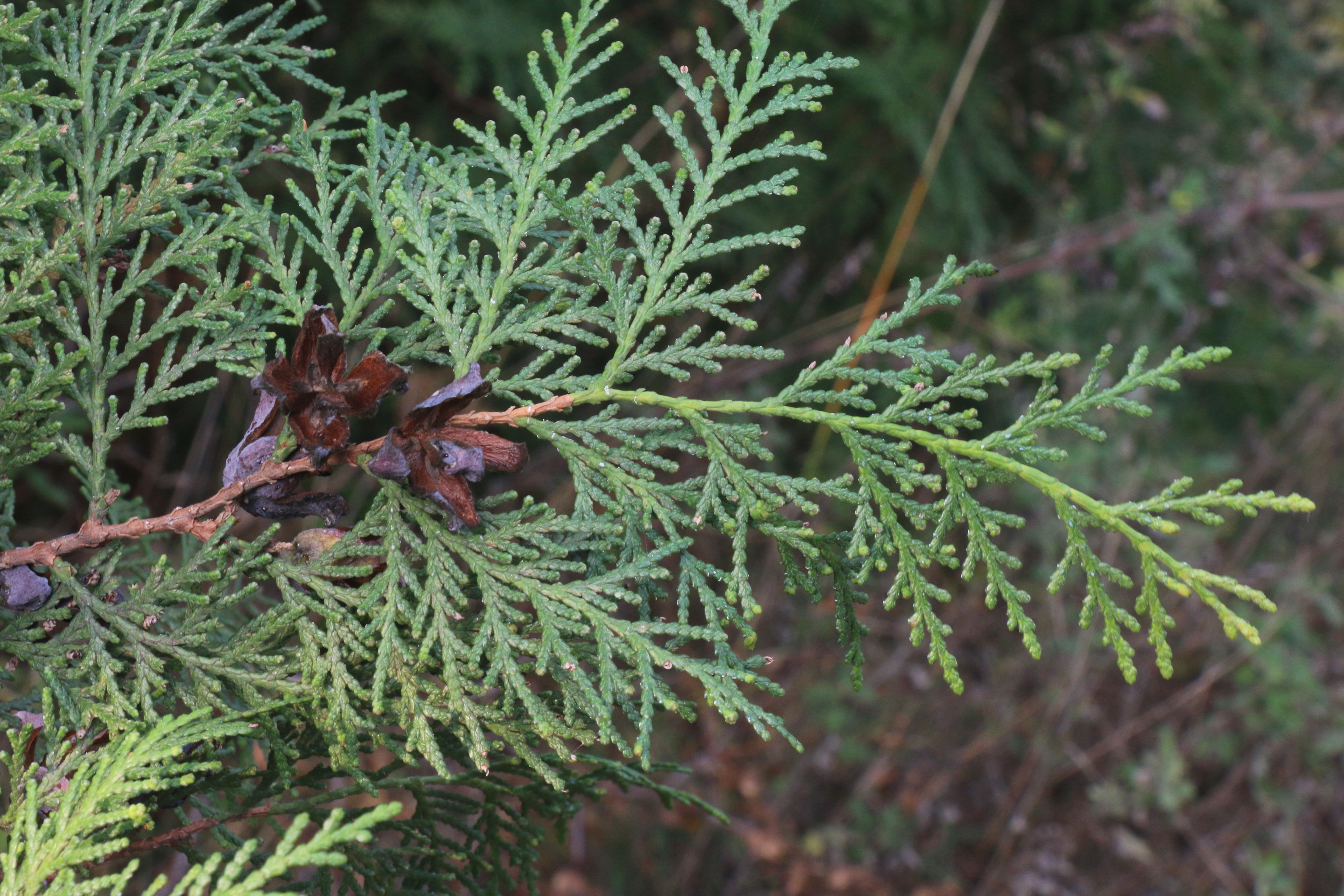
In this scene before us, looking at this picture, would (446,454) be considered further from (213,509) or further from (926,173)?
(926,173)

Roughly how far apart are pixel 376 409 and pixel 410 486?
10 centimetres

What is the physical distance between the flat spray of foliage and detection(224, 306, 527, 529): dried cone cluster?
0.12 ft

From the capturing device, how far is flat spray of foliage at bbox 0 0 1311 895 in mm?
1033

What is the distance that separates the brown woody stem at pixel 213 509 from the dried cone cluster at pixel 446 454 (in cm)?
4

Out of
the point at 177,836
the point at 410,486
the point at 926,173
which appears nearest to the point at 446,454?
the point at 410,486

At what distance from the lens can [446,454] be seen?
1050mm

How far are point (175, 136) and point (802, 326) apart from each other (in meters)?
2.67

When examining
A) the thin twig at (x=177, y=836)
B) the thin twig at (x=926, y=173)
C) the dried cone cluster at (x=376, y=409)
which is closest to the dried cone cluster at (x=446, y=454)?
the dried cone cluster at (x=376, y=409)

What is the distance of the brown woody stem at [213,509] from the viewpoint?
110 centimetres

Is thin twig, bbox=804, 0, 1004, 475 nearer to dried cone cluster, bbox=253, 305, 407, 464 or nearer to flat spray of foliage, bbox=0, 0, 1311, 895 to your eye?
flat spray of foliage, bbox=0, 0, 1311, 895

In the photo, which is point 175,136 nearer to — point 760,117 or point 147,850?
point 760,117

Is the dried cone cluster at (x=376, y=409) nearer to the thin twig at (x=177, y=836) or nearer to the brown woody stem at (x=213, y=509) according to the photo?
the brown woody stem at (x=213, y=509)

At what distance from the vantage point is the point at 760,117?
115 cm

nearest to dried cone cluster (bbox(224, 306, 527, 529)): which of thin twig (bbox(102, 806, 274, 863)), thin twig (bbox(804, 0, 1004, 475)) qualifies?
thin twig (bbox(102, 806, 274, 863))
